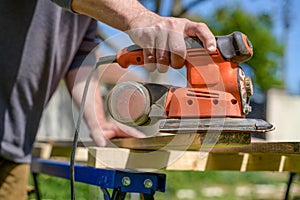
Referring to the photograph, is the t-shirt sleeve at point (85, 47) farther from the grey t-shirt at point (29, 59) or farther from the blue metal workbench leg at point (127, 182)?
the blue metal workbench leg at point (127, 182)

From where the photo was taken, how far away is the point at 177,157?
1.74m

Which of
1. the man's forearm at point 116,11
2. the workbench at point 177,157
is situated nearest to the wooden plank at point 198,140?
the workbench at point 177,157

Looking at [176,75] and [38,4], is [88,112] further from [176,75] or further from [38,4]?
[176,75]

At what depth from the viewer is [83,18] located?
8.25ft

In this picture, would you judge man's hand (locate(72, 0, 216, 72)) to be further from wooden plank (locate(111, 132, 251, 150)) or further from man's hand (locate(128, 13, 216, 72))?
wooden plank (locate(111, 132, 251, 150))

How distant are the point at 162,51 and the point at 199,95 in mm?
153

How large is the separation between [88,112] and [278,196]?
355 cm

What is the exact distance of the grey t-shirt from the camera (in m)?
2.23

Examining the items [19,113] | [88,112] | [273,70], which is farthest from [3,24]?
[273,70]

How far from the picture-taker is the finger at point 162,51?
1.40 m

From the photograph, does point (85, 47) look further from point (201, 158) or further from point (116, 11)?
point (116, 11)

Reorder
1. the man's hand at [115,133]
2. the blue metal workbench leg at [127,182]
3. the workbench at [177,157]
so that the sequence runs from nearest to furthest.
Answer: the workbench at [177,157]
the blue metal workbench leg at [127,182]
the man's hand at [115,133]

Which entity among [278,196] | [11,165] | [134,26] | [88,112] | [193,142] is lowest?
[278,196]

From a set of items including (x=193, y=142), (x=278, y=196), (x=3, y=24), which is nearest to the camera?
(x=193, y=142)
